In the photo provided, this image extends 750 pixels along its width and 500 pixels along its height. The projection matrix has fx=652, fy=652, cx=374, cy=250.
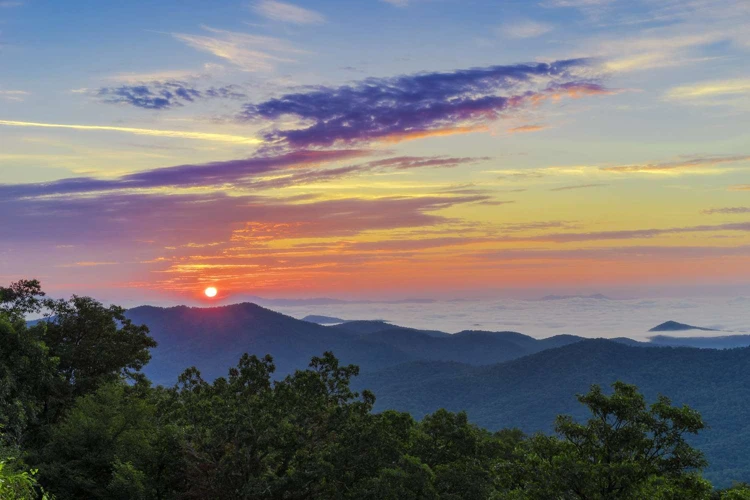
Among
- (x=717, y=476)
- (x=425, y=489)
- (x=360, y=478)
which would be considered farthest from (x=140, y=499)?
(x=717, y=476)

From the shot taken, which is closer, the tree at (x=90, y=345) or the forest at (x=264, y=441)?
the forest at (x=264, y=441)

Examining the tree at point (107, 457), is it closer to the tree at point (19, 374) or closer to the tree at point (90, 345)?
the tree at point (19, 374)

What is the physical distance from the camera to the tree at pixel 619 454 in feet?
75.4

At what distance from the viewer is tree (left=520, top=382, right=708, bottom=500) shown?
2298 cm

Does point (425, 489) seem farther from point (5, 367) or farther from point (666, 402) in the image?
point (5, 367)

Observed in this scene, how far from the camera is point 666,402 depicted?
2491 centimetres

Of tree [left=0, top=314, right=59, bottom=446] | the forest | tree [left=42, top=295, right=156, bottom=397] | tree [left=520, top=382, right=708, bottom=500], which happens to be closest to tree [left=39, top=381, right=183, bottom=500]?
the forest

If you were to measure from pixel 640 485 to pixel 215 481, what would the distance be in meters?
20.0

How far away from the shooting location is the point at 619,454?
2431 cm

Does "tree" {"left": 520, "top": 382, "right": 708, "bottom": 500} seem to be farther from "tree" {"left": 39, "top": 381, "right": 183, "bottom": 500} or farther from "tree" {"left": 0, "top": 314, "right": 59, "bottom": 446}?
"tree" {"left": 0, "top": 314, "right": 59, "bottom": 446}

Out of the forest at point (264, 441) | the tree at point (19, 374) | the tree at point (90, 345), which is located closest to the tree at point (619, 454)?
the forest at point (264, 441)

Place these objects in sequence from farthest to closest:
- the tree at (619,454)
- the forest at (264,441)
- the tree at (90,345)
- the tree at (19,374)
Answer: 1. the tree at (90,345)
2. the tree at (19,374)
3. the forest at (264,441)
4. the tree at (619,454)

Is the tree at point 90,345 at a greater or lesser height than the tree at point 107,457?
greater

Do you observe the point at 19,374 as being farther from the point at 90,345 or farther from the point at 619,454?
the point at 619,454
